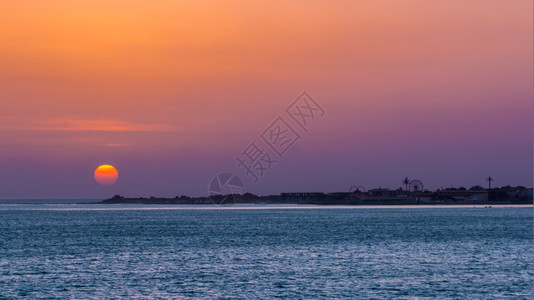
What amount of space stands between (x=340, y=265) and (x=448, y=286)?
54.5 ft

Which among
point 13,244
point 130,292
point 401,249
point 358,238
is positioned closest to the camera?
point 130,292

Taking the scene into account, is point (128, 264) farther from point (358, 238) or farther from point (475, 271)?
point (358, 238)

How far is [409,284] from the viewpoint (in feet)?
183

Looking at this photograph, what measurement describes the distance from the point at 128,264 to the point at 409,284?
101 ft

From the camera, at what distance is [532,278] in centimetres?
5950

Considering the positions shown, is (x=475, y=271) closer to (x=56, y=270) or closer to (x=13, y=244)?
(x=56, y=270)

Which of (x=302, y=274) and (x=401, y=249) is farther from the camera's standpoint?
(x=401, y=249)

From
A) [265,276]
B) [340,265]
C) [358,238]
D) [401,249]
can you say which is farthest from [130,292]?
[358,238]

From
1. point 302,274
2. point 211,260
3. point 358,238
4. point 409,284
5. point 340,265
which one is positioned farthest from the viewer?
point 358,238

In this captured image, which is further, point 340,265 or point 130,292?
point 340,265

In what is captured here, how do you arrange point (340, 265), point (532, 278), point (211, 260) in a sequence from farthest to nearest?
point (211, 260) → point (340, 265) → point (532, 278)

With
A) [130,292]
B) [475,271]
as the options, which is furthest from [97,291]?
[475,271]

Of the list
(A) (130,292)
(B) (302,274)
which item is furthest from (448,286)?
(A) (130,292)

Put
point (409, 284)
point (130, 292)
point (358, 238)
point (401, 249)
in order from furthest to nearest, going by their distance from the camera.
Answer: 1. point (358, 238)
2. point (401, 249)
3. point (409, 284)
4. point (130, 292)
